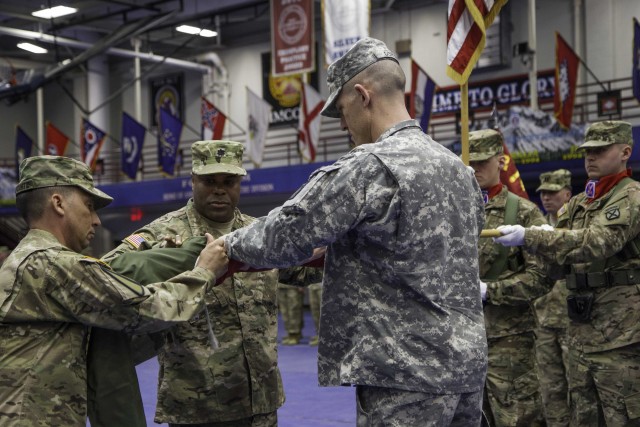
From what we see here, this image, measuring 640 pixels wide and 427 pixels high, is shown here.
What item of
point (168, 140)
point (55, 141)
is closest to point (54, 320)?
point (168, 140)

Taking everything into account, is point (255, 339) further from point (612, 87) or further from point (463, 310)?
point (612, 87)

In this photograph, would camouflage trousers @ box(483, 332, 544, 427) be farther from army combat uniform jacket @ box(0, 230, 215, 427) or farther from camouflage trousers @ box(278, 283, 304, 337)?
camouflage trousers @ box(278, 283, 304, 337)

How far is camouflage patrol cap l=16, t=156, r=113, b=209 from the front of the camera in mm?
2934

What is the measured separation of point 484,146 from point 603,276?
38.9 inches

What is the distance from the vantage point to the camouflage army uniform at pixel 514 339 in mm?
4789

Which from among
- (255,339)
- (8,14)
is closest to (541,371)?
(255,339)

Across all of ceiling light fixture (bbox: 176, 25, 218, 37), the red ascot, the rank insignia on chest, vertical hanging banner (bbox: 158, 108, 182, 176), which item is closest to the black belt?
the rank insignia on chest

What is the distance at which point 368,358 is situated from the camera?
253cm

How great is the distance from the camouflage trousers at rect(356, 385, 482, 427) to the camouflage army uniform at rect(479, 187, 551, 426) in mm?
2251

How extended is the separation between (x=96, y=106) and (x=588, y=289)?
19.9 meters

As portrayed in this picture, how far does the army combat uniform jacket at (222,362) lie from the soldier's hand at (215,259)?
0.57 m

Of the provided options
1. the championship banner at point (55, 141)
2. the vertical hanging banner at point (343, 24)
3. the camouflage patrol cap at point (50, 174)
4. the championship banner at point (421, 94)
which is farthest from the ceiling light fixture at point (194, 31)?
the camouflage patrol cap at point (50, 174)

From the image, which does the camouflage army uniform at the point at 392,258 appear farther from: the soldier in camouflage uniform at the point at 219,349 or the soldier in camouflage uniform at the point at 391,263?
the soldier in camouflage uniform at the point at 219,349

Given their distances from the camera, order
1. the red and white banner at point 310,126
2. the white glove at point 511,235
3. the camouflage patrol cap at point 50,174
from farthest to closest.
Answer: the red and white banner at point 310,126, the white glove at point 511,235, the camouflage patrol cap at point 50,174
